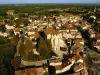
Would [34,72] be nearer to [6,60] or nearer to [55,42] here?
[6,60]

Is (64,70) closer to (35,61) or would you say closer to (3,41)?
(35,61)

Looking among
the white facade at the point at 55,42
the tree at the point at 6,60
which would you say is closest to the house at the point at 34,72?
the tree at the point at 6,60

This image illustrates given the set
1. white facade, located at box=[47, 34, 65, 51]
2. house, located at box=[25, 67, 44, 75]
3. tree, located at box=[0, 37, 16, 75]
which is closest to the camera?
house, located at box=[25, 67, 44, 75]

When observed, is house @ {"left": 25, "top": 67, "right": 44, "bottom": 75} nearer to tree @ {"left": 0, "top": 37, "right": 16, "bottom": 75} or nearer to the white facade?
tree @ {"left": 0, "top": 37, "right": 16, "bottom": 75}

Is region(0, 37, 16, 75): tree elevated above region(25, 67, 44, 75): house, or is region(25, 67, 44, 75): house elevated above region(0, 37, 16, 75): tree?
region(25, 67, 44, 75): house

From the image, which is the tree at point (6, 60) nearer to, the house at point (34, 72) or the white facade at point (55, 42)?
the house at point (34, 72)

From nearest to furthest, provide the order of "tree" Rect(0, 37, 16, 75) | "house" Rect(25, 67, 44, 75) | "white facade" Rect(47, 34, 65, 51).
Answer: "house" Rect(25, 67, 44, 75) < "tree" Rect(0, 37, 16, 75) < "white facade" Rect(47, 34, 65, 51)

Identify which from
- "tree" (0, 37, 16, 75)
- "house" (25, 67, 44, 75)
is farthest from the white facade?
"house" (25, 67, 44, 75)

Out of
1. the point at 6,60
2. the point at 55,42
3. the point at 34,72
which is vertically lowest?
the point at 6,60

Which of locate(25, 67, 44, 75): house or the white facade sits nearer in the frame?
locate(25, 67, 44, 75): house

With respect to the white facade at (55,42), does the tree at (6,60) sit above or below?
below

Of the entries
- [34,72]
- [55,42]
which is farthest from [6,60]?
[55,42]
